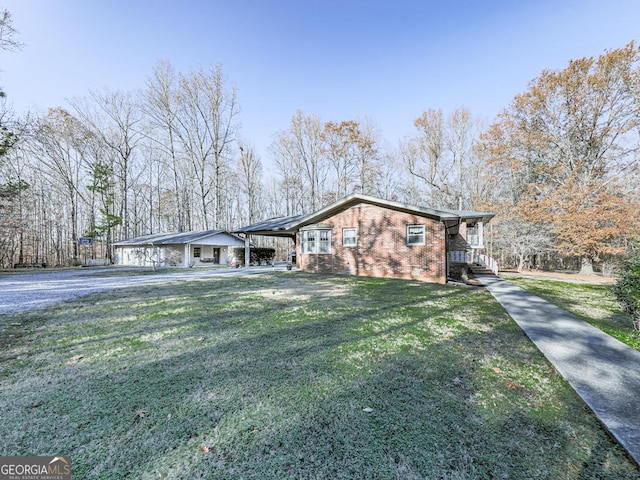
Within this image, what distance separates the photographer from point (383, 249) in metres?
12.9

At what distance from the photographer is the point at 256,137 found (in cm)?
3120

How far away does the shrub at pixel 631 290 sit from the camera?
4.83 metres

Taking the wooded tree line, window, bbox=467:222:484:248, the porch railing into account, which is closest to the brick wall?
the porch railing

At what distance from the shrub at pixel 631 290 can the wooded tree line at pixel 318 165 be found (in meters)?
13.9

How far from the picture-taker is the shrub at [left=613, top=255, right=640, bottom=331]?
4.83 meters

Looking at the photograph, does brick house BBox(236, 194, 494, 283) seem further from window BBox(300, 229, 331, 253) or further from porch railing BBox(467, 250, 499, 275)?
porch railing BBox(467, 250, 499, 275)

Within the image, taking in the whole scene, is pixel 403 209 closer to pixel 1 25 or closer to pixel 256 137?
pixel 1 25

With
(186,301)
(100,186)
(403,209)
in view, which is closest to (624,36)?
(403,209)

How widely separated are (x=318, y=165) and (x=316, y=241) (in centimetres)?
1662

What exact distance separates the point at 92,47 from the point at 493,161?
87.1 feet

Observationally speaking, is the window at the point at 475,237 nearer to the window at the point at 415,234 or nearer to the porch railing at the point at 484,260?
the porch railing at the point at 484,260

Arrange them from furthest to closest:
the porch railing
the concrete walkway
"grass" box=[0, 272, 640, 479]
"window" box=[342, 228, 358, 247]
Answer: the porch railing
"window" box=[342, 228, 358, 247]
the concrete walkway
"grass" box=[0, 272, 640, 479]

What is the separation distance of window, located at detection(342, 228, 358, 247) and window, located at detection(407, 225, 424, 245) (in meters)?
2.67

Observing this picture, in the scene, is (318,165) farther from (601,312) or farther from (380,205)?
(601,312)
